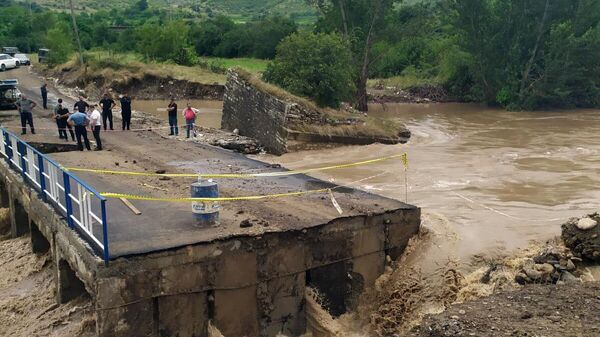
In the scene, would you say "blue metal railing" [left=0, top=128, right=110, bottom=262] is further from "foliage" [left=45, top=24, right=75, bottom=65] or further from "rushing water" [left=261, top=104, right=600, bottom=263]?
"foliage" [left=45, top=24, right=75, bottom=65]

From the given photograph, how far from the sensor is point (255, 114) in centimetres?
2461

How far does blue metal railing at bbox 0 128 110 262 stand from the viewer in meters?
9.09

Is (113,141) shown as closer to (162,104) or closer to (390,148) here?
(390,148)

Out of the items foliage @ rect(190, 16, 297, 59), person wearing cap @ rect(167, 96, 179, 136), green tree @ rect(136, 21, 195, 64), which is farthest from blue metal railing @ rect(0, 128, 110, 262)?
foliage @ rect(190, 16, 297, 59)

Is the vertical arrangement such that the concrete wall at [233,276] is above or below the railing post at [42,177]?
below

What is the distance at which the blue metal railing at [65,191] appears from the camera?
909 centimetres

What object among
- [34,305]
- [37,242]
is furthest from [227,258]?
[37,242]

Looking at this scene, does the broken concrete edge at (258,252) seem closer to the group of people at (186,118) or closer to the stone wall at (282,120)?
the stone wall at (282,120)

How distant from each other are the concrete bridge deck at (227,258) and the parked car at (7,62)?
42.6 m

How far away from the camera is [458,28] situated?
132 feet

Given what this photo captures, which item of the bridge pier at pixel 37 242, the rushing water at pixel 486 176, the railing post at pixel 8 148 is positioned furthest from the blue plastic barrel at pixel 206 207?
the railing post at pixel 8 148

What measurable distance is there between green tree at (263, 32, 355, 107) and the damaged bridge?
39.7 feet

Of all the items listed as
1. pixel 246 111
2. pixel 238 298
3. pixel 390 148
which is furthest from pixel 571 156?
pixel 238 298

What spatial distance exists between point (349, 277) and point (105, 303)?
4204 millimetres
